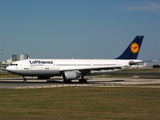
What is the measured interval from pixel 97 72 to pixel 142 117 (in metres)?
35.0

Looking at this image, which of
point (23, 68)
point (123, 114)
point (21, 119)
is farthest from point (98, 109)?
point (23, 68)

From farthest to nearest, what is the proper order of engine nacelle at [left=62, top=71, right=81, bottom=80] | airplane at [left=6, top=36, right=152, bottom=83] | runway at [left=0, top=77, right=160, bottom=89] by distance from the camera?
airplane at [left=6, top=36, right=152, bottom=83] → engine nacelle at [left=62, top=71, right=81, bottom=80] → runway at [left=0, top=77, right=160, bottom=89]

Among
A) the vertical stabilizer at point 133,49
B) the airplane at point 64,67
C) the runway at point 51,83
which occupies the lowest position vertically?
A: the runway at point 51,83

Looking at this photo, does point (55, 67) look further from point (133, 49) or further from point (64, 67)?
point (133, 49)

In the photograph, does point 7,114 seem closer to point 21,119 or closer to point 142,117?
point 21,119

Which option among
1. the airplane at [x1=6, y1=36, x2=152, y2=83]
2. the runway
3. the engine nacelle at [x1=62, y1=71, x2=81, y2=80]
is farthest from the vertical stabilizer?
the engine nacelle at [x1=62, y1=71, x2=81, y2=80]

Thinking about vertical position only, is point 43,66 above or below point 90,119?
above

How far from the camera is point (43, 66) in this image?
4456 centimetres

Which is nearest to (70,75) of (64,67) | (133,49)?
(64,67)

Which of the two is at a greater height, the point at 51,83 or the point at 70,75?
the point at 70,75

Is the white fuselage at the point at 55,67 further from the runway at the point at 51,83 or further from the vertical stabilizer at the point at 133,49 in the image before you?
the vertical stabilizer at the point at 133,49

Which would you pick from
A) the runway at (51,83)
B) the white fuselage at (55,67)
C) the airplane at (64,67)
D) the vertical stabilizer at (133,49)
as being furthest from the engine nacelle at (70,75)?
the vertical stabilizer at (133,49)

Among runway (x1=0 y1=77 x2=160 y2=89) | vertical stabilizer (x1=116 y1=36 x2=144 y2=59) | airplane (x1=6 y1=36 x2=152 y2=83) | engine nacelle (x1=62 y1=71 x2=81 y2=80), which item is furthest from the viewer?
vertical stabilizer (x1=116 y1=36 x2=144 y2=59)

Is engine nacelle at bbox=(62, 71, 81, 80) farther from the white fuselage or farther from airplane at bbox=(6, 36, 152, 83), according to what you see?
the white fuselage
